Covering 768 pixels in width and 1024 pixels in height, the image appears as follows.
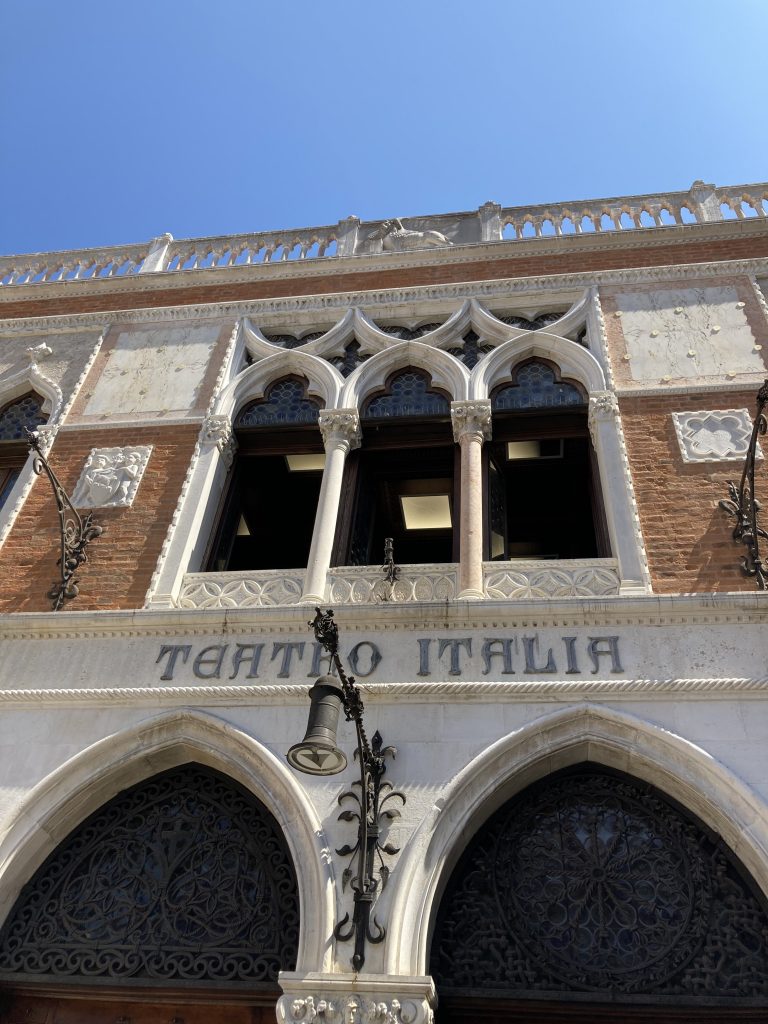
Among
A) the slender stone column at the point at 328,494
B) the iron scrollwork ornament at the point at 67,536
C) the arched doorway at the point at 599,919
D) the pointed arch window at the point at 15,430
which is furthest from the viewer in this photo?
the pointed arch window at the point at 15,430

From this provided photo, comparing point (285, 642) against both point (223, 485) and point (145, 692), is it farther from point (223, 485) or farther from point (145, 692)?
point (223, 485)

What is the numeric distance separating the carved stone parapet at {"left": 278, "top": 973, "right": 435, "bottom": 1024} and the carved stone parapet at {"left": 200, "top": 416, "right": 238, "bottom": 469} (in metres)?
4.68

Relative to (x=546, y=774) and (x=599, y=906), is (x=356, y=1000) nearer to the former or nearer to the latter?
(x=599, y=906)

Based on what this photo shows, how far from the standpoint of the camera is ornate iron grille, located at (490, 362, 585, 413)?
7.65 m

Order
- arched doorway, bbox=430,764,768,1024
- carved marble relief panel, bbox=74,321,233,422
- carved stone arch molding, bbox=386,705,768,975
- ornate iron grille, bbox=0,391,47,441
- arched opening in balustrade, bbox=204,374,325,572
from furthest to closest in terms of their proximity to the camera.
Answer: ornate iron grille, bbox=0,391,47,441 → carved marble relief panel, bbox=74,321,233,422 → arched opening in balustrade, bbox=204,374,325,572 → carved stone arch molding, bbox=386,705,768,975 → arched doorway, bbox=430,764,768,1024

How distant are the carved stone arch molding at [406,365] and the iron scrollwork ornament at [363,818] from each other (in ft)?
11.5

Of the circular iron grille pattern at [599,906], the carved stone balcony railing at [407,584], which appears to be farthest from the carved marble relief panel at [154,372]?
the circular iron grille pattern at [599,906]

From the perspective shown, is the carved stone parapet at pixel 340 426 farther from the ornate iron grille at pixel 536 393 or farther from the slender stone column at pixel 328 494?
the ornate iron grille at pixel 536 393

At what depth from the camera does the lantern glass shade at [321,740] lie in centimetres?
406

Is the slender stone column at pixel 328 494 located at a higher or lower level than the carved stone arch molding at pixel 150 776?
higher

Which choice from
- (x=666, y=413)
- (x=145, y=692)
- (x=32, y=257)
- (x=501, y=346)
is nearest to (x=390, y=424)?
(x=501, y=346)

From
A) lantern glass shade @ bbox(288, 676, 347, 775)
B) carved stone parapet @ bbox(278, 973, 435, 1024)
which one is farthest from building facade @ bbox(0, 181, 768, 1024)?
lantern glass shade @ bbox(288, 676, 347, 775)

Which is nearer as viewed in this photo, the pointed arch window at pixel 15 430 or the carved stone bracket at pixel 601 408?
the carved stone bracket at pixel 601 408

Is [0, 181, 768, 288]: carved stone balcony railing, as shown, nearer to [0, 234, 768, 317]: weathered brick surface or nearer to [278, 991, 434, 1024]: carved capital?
[0, 234, 768, 317]: weathered brick surface
